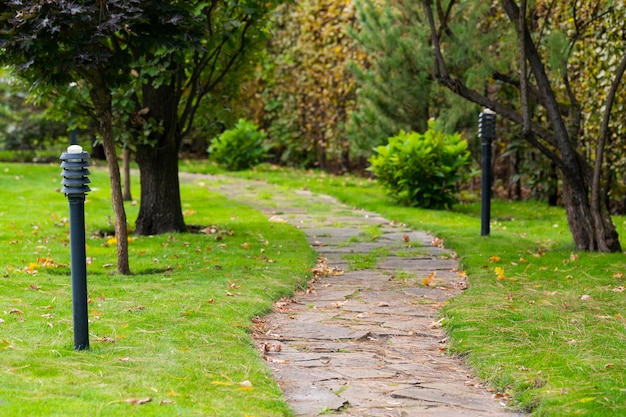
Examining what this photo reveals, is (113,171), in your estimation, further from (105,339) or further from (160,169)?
(160,169)

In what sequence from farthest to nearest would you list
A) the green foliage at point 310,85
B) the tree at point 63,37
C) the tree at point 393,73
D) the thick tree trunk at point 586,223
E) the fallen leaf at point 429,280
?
the green foliage at point 310,85 → the tree at point 393,73 → the thick tree trunk at point 586,223 → the fallen leaf at point 429,280 → the tree at point 63,37

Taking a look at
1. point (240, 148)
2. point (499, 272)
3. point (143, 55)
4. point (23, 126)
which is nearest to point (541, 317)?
point (499, 272)

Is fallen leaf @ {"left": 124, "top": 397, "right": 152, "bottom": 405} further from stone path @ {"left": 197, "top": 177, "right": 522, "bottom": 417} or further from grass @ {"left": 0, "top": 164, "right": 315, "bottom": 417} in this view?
stone path @ {"left": 197, "top": 177, "right": 522, "bottom": 417}

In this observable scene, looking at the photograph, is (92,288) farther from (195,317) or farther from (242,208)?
(242,208)

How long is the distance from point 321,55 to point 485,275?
1259cm

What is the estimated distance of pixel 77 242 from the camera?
506 centimetres

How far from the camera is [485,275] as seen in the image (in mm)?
7953

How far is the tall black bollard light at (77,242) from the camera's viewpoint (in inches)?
199

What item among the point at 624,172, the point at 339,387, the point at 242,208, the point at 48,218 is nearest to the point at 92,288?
the point at 339,387

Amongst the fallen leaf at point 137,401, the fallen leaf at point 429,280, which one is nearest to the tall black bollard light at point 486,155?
the fallen leaf at point 429,280

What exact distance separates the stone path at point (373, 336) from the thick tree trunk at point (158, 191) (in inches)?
66.7

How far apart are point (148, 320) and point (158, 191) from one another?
15.0ft

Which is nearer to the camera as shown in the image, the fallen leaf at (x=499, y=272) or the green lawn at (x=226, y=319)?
the green lawn at (x=226, y=319)

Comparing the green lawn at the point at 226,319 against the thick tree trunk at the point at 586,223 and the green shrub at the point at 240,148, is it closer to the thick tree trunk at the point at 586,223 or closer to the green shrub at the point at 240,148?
the thick tree trunk at the point at 586,223
